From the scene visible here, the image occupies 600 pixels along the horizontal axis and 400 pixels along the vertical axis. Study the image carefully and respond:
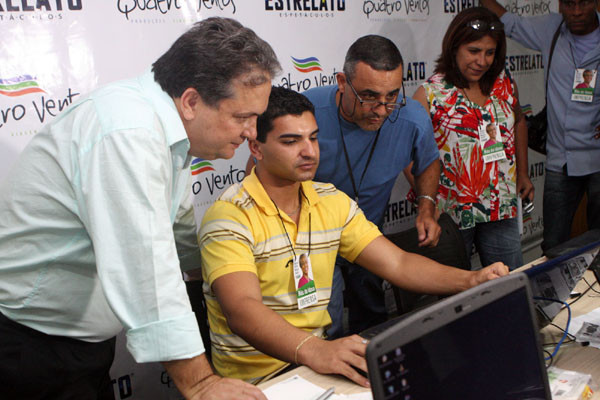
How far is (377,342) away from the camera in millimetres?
794

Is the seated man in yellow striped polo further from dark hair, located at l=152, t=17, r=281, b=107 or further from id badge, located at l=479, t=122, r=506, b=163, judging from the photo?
id badge, located at l=479, t=122, r=506, b=163

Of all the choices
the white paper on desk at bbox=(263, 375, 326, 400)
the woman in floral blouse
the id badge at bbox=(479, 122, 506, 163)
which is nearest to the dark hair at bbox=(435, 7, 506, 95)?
the woman in floral blouse

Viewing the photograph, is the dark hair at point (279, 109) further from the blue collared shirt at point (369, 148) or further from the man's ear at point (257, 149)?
the blue collared shirt at point (369, 148)

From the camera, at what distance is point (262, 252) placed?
1.80 metres

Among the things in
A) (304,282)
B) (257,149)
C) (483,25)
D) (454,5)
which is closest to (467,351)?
(304,282)

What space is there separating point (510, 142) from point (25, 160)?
229 cm

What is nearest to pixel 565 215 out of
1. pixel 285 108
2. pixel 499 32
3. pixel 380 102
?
pixel 499 32

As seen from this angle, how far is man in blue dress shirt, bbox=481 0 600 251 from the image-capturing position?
10.1 ft

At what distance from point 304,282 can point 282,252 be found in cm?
12

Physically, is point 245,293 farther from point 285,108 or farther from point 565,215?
point 565,215

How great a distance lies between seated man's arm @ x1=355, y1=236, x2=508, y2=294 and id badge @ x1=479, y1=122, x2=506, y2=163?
1027 millimetres

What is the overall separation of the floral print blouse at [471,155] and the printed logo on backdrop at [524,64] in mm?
1299

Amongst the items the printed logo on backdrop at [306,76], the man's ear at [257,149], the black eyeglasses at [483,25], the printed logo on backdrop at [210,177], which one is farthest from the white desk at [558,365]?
the printed logo on backdrop at [306,76]

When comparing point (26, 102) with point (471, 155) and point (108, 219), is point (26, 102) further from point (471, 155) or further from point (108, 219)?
point (471, 155)
